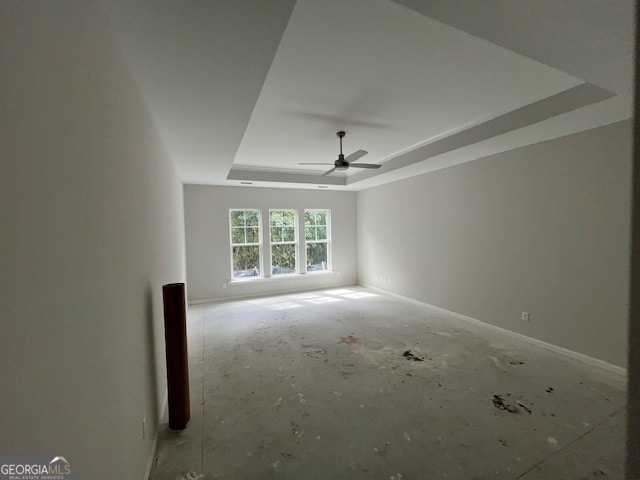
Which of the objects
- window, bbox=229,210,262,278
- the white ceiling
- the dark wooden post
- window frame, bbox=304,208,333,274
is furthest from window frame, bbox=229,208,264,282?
the dark wooden post

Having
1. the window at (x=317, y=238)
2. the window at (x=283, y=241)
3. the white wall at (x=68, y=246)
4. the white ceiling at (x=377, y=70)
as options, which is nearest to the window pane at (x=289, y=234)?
the window at (x=283, y=241)

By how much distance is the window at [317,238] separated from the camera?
694 centimetres

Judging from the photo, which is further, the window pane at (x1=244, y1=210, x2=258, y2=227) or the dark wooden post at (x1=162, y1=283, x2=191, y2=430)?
the window pane at (x1=244, y1=210, x2=258, y2=227)

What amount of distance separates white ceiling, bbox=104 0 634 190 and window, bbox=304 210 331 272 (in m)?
3.08

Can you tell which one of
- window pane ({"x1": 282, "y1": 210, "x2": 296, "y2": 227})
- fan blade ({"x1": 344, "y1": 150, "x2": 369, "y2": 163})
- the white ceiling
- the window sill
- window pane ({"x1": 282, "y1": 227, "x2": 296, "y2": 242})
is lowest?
the window sill

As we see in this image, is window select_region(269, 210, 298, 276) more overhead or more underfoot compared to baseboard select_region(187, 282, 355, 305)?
more overhead

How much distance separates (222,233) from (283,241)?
4.58 ft

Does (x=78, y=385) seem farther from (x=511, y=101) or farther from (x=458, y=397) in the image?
(x=511, y=101)

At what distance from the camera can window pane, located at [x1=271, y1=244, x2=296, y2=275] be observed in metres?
6.59

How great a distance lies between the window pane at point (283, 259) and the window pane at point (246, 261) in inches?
14.6

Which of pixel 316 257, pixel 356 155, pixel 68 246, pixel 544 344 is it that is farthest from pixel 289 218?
pixel 68 246

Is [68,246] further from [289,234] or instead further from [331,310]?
[289,234]

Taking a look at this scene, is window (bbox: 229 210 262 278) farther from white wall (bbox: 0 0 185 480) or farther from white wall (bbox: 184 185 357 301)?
white wall (bbox: 0 0 185 480)

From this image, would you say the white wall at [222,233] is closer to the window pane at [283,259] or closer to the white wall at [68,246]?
the window pane at [283,259]
